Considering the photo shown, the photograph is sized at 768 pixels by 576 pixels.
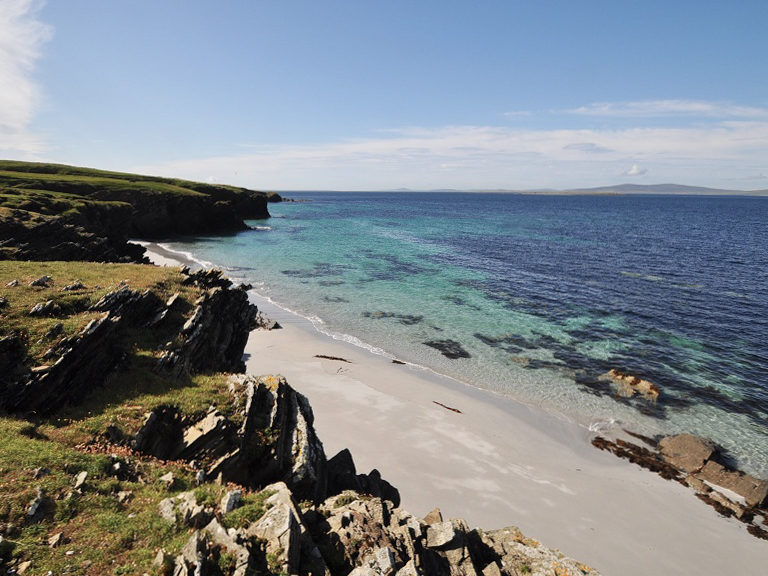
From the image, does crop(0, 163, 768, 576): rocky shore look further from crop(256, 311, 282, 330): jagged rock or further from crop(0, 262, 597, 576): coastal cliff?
crop(256, 311, 282, 330): jagged rock

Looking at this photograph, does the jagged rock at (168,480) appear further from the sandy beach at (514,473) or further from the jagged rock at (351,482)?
the sandy beach at (514,473)

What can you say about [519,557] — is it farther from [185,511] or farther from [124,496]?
[124,496]

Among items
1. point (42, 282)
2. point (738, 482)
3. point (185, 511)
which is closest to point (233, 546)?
point (185, 511)

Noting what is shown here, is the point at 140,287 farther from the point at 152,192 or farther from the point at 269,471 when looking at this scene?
the point at 152,192

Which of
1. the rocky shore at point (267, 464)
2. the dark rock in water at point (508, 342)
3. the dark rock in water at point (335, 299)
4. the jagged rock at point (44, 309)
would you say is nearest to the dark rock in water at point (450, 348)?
the dark rock in water at point (508, 342)

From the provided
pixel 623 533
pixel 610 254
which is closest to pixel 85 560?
pixel 623 533

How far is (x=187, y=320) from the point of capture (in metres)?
23.2

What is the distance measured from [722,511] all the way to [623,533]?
21.7ft

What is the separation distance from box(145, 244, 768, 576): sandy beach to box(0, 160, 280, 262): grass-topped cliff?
1096 inches

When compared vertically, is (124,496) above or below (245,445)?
above

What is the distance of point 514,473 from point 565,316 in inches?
1230

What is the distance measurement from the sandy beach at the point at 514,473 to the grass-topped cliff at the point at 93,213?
91.4ft

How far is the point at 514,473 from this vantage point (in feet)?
74.1

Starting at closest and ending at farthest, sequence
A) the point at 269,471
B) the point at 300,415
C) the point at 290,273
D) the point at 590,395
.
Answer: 1. the point at 269,471
2. the point at 300,415
3. the point at 590,395
4. the point at 290,273
